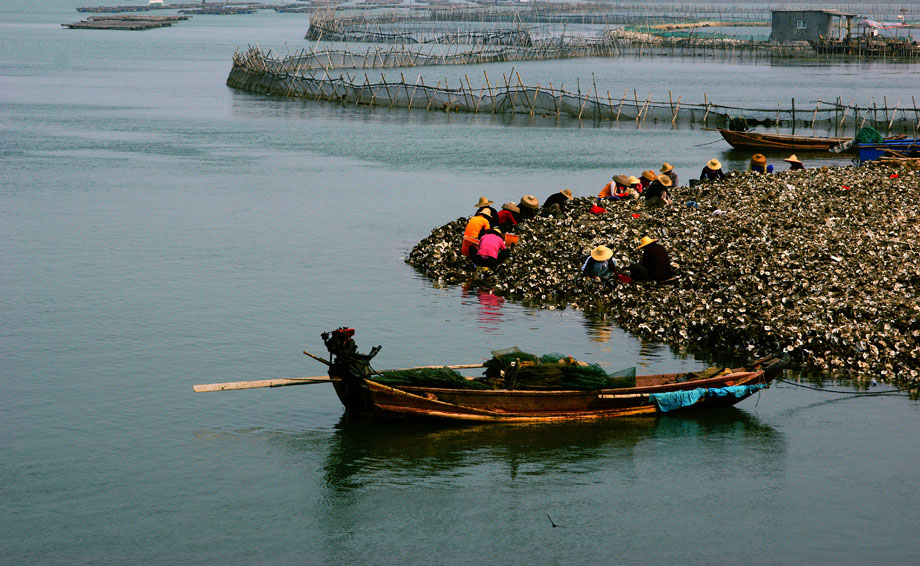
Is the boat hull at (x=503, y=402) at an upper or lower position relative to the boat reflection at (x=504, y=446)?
upper

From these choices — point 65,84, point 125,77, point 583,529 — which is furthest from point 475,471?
point 125,77

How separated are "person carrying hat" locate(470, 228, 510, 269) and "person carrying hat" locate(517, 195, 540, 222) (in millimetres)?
2068

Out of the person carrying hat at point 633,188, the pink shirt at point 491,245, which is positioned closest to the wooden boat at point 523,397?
the pink shirt at point 491,245

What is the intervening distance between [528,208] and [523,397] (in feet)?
39.5

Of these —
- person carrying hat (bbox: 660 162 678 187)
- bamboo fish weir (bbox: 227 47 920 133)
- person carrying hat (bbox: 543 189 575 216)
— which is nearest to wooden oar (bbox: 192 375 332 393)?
person carrying hat (bbox: 543 189 575 216)

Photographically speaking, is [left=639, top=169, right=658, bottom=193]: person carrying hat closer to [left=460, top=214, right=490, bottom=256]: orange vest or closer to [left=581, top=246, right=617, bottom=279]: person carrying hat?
[left=460, top=214, right=490, bottom=256]: orange vest

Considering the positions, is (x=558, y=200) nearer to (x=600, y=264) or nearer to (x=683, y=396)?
(x=600, y=264)

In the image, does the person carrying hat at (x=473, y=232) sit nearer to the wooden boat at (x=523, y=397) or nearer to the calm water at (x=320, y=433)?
the calm water at (x=320, y=433)

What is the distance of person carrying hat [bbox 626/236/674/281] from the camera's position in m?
22.9

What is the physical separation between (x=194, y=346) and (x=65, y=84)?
7581 cm

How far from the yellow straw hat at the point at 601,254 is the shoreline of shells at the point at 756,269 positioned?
64 cm

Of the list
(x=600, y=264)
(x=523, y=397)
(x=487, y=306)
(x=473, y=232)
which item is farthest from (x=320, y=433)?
(x=473, y=232)

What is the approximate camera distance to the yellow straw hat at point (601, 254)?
2348 cm

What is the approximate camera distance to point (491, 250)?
25.8m
